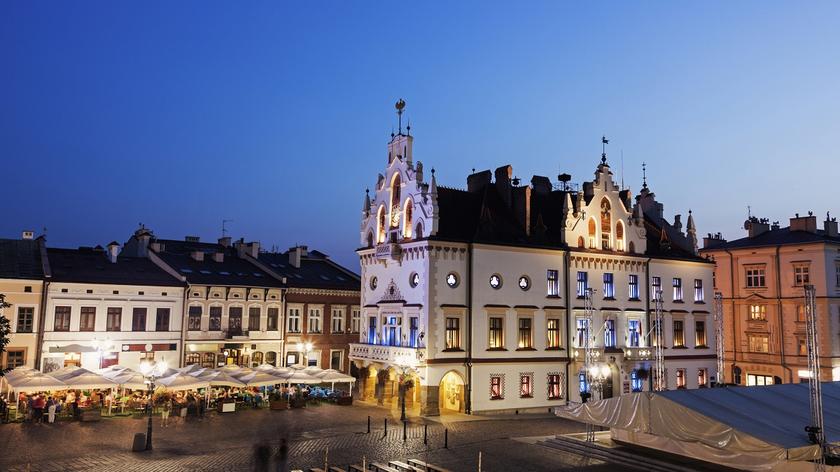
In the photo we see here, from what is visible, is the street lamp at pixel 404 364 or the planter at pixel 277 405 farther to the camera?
the planter at pixel 277 405

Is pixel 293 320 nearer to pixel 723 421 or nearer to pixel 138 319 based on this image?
pixel 138 319

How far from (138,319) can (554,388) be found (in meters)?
29.1

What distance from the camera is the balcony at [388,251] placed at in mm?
45469

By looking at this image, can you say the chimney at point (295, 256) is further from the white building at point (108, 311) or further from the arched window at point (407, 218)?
the arched window at point (407, 218)

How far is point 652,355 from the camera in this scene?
4953 centimetres

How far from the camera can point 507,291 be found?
4525 centimetres

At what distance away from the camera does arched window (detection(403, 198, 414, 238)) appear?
149 ft

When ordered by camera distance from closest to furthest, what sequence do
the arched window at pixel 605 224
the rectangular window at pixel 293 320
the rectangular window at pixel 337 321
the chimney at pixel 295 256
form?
the arched window at pixel 605 224 < the rectangular window at pixel 293 320 < the rectangular window at pixel 337 321 < the chimney at pixel 295 256

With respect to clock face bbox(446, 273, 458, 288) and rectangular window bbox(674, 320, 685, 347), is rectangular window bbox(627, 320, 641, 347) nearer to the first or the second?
rectangular window bbox(674, 320, 685, 347)

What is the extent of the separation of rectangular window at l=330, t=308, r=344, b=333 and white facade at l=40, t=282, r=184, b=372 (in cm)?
1287

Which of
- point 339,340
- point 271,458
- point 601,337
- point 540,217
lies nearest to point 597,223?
point 540,217

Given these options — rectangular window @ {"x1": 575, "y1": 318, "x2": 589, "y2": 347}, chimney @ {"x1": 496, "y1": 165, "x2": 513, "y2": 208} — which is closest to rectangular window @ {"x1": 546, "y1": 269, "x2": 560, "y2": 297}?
rectangular window @ {"x1": 575, "y1": 318, "x2": 589, "y2": 347}

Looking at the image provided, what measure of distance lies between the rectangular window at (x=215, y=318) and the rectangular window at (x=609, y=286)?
28458mm

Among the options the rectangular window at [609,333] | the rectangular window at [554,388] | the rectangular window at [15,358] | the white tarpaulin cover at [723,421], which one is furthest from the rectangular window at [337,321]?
the white tarpaulin cover at [723,421]
